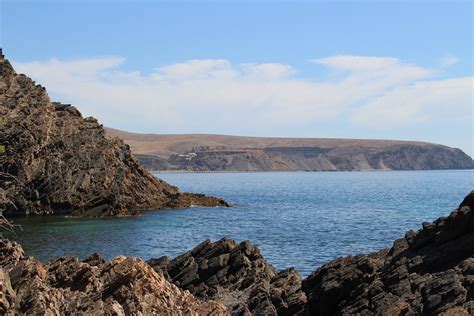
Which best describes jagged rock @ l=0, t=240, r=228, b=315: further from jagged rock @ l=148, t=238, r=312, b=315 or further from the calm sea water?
the calm sea water

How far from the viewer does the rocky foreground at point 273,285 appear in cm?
1933

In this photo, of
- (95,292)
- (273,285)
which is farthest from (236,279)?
(95,292)

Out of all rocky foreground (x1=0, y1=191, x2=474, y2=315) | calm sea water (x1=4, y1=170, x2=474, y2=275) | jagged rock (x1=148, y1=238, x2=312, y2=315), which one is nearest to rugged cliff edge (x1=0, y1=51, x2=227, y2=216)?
calm sea water (x1=4, y1=170, x2=474, y2=275)

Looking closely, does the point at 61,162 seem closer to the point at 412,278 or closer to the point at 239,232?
the point at 239,232

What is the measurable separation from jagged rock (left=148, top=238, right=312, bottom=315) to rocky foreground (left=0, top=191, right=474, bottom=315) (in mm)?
65

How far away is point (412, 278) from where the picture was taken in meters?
24.0

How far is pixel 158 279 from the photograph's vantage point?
21531 millimetres

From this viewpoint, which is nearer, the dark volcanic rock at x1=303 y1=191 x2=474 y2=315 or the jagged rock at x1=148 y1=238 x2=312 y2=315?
the dark volcanic rock at x1=303 y1=191 x2=474 y2=315

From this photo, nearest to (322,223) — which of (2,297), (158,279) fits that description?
(158,279)

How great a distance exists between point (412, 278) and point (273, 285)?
8.24 meters

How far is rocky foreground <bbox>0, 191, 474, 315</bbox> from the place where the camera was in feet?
63.4

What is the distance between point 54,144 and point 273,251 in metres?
48.1

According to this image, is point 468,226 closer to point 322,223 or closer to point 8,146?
point 322,223

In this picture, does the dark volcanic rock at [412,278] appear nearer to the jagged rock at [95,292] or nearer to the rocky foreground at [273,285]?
the rocky foreground at [273,285]
